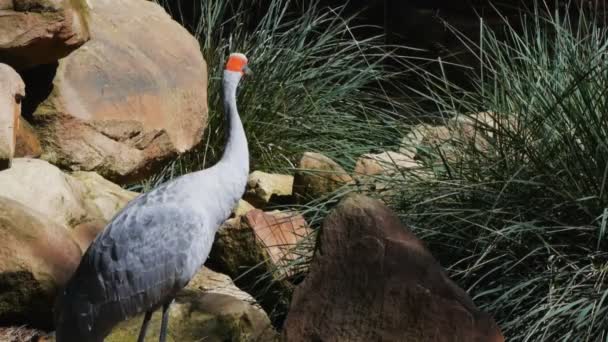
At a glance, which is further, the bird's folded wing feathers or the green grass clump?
the green grass clump

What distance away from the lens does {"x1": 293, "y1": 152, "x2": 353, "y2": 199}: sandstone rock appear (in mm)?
6133

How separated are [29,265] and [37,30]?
135 cm

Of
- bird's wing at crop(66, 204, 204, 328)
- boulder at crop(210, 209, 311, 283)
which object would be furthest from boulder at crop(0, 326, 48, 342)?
boulder at crop(210, 209, 311, 283)

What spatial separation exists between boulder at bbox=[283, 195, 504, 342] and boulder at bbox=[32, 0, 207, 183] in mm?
2277

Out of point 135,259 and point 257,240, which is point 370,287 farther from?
point 257,240

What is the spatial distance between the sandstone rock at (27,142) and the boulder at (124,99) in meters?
0.05

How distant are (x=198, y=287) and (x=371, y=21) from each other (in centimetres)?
495

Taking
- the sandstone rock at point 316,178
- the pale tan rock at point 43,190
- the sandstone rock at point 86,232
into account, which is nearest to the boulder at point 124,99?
the pale tan rock at point 43,190

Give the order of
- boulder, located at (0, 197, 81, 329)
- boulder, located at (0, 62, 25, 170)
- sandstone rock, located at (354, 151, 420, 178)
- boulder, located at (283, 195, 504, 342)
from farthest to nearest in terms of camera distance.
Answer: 1. sandstone rock, located at (354, 151, 420, 178)
2. boulder, located at (0, 62, 25, 170)
3. boulder, located at (0, 197, 81, 329)
4. boulder, located at (283, 195, 504, 342)

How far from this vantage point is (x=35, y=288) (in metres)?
5.00

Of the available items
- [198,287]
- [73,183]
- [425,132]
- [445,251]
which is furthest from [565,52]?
[73,183]

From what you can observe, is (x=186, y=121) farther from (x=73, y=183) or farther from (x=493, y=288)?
(x=493, y=288)

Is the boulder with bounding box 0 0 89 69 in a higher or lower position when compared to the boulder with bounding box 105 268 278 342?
higher

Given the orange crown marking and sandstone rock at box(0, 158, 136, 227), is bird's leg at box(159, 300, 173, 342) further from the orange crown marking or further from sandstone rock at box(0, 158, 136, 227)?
the orange crown marking
